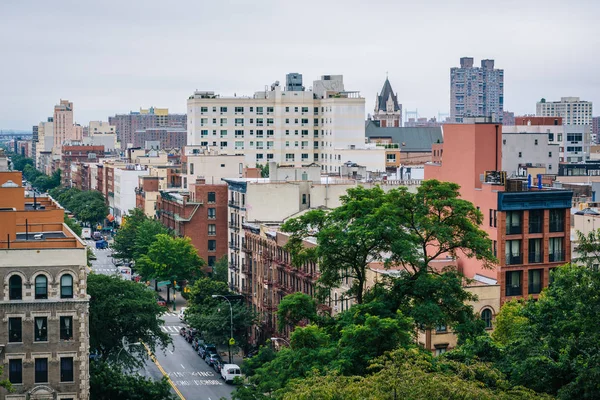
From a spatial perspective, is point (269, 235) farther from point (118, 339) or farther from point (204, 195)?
point (204, 195)

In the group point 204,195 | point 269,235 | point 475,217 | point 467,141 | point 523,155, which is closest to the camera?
point 475,217

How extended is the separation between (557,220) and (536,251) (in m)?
2.78

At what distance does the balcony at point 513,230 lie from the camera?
7906 cm

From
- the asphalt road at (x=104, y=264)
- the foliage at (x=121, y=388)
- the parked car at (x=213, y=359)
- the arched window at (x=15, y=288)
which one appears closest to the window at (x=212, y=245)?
the asphalt road at (x=104, y=264)

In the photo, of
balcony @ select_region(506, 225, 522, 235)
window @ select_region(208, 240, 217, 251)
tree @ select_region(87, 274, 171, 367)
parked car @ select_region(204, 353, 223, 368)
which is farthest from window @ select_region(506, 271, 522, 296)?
window @ select_region(208, 240, 217, 251)

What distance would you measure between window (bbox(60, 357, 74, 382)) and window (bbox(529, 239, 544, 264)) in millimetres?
32808

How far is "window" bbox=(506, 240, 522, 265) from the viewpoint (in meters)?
79.1

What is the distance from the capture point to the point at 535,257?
80188 millimetres

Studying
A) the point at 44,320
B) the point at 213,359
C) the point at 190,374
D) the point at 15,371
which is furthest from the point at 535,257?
the point at 213,359

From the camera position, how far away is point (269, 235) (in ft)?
350

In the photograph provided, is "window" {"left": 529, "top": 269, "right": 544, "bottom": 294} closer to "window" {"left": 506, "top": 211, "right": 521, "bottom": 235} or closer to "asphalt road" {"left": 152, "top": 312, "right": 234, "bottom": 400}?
"window" {"left": 506, "top": 211, "right": 521, "bottom": 235}

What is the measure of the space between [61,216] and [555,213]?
3470 cm

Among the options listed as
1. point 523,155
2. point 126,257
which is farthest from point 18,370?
point 523,155

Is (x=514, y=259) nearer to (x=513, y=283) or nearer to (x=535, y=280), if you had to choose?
(x=513, y=283)
